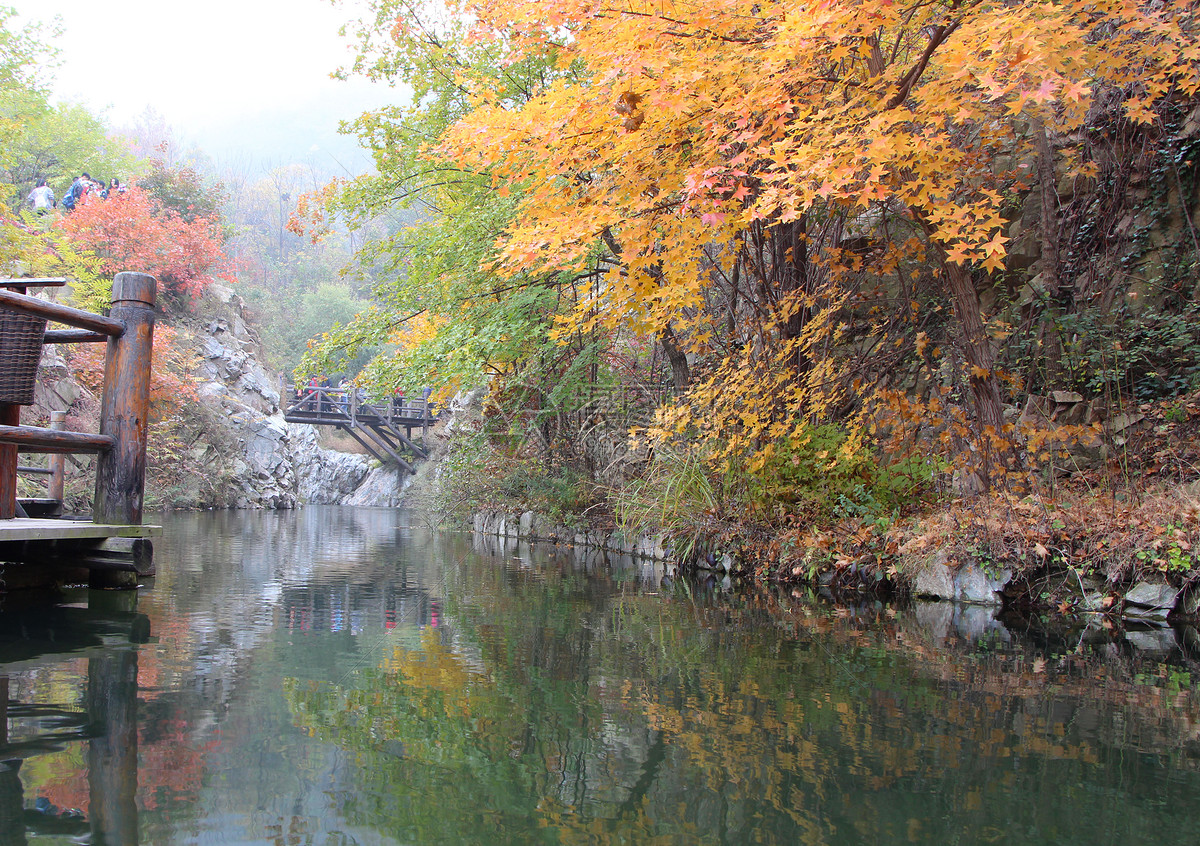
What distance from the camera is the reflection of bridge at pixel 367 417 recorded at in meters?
26.8

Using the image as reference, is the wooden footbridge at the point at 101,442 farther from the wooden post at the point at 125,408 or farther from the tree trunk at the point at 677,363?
the tree trunk at the point at 677,363

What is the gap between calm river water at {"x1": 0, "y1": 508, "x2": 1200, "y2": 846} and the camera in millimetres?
1544

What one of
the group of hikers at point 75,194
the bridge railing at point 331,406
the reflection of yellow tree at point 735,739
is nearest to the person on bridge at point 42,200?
the group of hikers at point 75,194

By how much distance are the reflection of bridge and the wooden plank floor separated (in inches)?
872

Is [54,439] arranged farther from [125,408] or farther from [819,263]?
[819,263]

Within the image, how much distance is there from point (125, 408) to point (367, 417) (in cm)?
2460

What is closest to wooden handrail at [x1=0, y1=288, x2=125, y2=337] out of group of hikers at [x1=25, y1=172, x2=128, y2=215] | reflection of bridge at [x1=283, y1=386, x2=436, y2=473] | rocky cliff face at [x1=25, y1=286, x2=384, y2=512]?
rocky cliff face at [x1=25, y1=286, x2=384, y2=512]

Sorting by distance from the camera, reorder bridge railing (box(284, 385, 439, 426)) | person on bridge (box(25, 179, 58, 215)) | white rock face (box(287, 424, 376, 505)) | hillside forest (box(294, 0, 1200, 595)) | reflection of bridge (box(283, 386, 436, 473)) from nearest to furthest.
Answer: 1. hillside forest (box(294, 0, 1200, 595))
2. person on bridge (box(25, 179, 58, 215))
3. bridge railing (box(284, 385, 439, 426))
4. reflection of bridge (box(283, 386, 436, 473))
5. white rock face (box(287, 424, 376, 505))

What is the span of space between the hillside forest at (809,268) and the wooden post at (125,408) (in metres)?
2.03

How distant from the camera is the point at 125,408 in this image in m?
3.81

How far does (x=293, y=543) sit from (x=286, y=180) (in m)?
52.6

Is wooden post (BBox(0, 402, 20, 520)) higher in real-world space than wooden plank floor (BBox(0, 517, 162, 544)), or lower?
higher

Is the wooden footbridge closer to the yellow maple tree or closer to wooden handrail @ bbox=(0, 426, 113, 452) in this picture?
wooden handrail @ bbox=(0, 426, 113, 452)

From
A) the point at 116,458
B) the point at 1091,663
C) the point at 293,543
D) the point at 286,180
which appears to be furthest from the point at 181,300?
the point at 286,180
